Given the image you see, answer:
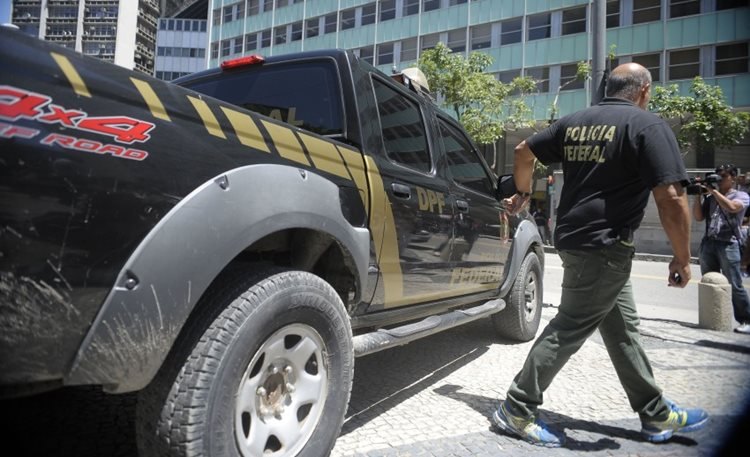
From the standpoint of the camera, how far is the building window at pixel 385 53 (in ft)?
102

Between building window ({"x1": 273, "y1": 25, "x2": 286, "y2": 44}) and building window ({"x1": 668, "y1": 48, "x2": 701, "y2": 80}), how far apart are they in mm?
25928

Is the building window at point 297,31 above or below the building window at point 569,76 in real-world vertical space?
above

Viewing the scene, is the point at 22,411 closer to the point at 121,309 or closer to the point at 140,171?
the point at 121,309

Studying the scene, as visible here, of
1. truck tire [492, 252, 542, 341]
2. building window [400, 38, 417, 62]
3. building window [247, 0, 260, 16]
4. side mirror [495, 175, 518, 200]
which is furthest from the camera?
building window [247, 0, 260, 16]

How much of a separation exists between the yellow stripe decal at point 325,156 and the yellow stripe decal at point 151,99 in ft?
2.25

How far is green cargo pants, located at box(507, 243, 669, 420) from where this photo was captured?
8.54 ft

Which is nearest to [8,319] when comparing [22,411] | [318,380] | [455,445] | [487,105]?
[318,380]

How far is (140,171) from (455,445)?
2.04 m

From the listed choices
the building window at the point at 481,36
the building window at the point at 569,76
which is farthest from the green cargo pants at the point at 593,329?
the building window at the point at 481,36

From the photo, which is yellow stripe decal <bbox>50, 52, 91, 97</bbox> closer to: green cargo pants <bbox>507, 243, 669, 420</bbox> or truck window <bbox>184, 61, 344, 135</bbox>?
truck window <bbox>184, 61, 344, 135</bbox>

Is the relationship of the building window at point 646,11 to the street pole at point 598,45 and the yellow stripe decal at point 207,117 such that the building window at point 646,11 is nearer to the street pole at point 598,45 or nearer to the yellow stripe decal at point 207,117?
the street pole at point 598,45

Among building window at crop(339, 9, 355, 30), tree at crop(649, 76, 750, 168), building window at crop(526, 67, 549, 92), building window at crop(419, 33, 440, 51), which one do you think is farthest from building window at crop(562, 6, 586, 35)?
building window at crop(339, 9, 355, 30)

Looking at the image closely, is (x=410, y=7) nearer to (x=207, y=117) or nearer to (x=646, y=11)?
(x=646, y=11)

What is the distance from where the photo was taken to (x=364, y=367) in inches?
149
